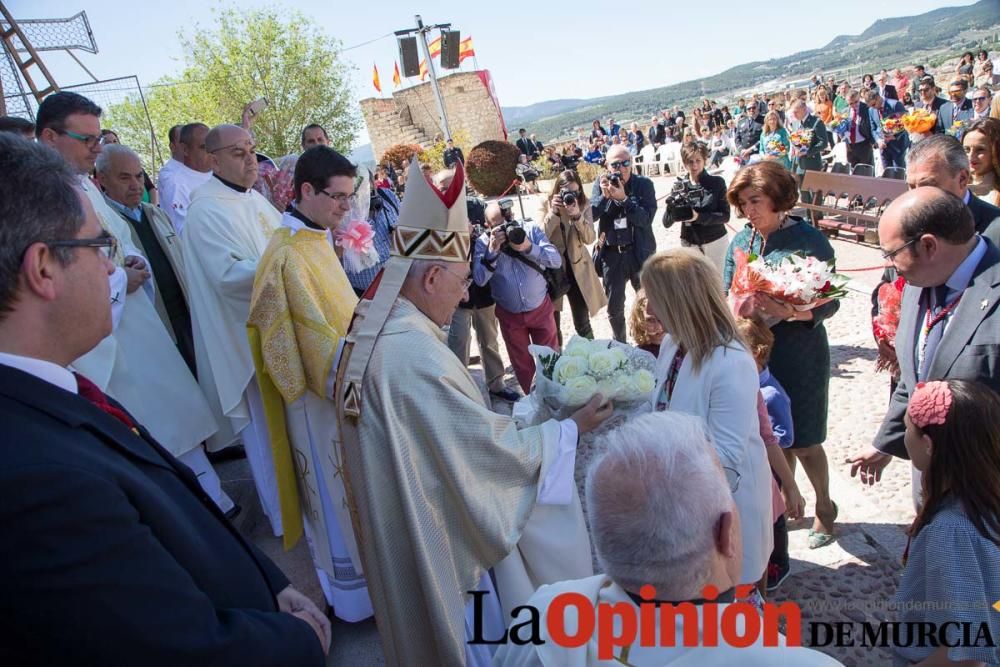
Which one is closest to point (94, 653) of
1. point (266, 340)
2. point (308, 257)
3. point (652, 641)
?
point (652, 641)

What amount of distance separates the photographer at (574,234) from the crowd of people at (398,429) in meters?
0.87

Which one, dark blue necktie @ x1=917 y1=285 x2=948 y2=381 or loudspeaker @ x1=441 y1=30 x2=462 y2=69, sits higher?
loudspeaker @ x1=441 y1=30 x2=462 y2=69

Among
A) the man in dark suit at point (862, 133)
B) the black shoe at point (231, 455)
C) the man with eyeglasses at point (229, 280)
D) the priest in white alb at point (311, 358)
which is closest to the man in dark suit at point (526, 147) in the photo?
the man in dark suit at point (862, 133)

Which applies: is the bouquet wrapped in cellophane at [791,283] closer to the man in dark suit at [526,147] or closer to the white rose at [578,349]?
the white rose at [578,349]

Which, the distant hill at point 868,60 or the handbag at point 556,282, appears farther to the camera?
the distant hill at point 868,60

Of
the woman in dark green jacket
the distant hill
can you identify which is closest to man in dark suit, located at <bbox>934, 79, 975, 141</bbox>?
the woman in dark green jacket

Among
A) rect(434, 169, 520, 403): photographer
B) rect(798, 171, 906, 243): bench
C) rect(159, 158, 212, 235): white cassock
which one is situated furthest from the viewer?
rect(798, 171, 906, 243): bench

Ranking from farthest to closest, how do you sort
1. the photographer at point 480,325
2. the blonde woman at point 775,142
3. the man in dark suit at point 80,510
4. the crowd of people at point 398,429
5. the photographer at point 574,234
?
the blonde woman at point 775,142 → the photographer at point 574,234 → the photographer at point 480,325 → the crowd of people at point 398,429 → the man in dark suit at point 80,510

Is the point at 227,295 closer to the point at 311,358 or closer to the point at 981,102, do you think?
the point at 311,358

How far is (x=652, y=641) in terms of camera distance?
124 cm

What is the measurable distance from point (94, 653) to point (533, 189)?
1988 centimetres

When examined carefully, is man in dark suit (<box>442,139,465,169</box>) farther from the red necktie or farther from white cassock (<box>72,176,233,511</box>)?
the red necktie

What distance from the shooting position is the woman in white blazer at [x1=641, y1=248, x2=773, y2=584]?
7.66 feet

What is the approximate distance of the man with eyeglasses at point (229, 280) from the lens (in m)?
3.48
